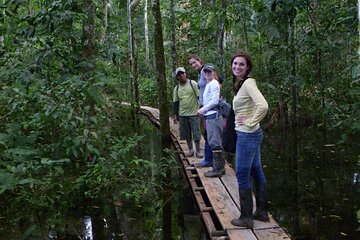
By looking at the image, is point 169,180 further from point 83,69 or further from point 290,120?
point 290,120

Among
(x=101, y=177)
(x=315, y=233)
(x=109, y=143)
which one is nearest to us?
(x=315, y=233)

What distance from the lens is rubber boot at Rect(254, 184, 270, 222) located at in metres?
4.79

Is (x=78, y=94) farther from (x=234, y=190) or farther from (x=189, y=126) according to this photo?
(x=234, y=190)

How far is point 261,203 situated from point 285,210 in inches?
60.4

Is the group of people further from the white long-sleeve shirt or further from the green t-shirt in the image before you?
the green t-shirt

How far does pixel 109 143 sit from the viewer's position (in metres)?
7.08

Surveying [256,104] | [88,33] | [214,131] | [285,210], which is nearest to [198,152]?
[214,131]

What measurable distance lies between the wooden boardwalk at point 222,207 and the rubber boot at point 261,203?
7cm

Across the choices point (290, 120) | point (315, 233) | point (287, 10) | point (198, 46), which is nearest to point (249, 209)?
point (315, 233)

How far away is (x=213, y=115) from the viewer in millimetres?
6332

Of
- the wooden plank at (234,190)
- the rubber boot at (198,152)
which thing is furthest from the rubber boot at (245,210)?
the rubber boot at (198,152)

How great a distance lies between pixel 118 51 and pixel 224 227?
4.27 m

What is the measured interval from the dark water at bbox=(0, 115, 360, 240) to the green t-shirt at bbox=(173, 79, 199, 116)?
1.21m

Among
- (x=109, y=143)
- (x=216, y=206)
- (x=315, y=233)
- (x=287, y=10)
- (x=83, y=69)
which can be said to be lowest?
(x=315, y=233)
